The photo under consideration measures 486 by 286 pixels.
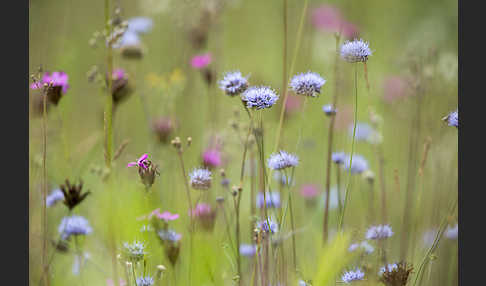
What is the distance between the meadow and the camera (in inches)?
31.1

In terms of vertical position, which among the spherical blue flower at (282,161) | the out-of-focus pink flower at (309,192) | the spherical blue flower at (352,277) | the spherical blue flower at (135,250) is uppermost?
the out-of-focus pink flower at (309,192)

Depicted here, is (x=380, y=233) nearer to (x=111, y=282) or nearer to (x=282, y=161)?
(x=282, y=161)

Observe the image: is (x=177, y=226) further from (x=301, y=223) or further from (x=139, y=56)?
(x=139, y=56)

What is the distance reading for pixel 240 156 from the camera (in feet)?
5.13

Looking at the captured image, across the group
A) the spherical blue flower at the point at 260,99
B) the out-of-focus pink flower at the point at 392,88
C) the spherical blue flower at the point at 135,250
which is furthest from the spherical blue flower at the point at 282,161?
the out-of-focus pink flower at the point at 392,88

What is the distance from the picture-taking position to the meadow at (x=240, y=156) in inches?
31.1

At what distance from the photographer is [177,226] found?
110 centimetres

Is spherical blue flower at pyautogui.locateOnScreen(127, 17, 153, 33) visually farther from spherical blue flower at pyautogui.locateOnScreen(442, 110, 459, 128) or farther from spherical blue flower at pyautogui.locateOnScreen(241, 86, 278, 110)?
spherical blue flower at pyautogui.locateOnScreen(442, 110, 459, 128)

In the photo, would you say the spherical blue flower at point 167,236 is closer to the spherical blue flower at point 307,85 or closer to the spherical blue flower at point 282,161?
the spherical blue flower at point 282,161

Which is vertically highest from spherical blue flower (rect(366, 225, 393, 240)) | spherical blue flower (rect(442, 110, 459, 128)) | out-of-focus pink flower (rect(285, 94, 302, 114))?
out-of-focus pink flower (rect(285, 94, 302, 114))

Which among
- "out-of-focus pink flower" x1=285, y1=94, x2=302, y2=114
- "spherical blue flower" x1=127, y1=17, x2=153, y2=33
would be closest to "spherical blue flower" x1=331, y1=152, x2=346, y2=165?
"out-of-focus pink flower" x1=285, y1=94, x2=302, y2=114

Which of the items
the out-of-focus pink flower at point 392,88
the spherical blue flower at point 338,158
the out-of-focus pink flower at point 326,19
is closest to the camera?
the spherical blue flower at point 338,158

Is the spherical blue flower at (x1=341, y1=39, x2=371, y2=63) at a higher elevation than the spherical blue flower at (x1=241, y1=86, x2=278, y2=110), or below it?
higher

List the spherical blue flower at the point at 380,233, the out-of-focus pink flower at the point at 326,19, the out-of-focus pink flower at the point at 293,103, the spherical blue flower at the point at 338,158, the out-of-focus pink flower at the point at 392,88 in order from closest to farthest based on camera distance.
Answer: the spherical blue flower at the point at 380,233 → the spherical blue flower at the point at 338,158 → the out-of-focus pink flower at the point at 293,103 → the out-of-focus pink flower at the point at 392,88 → the out-of-focus pink flower at the point at 326,19
